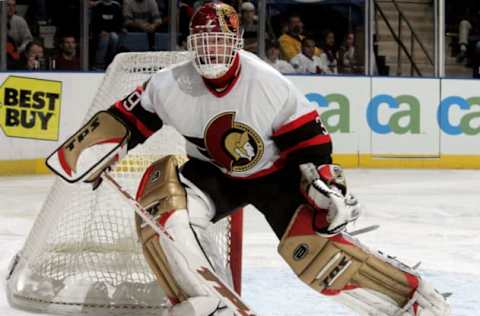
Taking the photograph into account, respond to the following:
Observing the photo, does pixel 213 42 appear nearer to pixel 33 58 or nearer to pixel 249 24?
pixel 33 58

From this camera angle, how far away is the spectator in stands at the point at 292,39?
9359 millimetres

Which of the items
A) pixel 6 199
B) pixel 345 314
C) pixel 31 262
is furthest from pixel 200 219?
pixel 6 199

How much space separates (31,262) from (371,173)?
16.6ft

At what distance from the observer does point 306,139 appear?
321 centimetres

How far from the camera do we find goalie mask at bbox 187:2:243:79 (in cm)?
316

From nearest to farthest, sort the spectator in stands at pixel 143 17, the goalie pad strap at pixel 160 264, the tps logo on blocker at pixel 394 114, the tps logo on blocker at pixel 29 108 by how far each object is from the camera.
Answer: the goalie pad strap at pixel 160 264 → the tps logo on blocker at pixel 29 108 → the spectator in stands at pixel 143 17 → the tps logo on blocker at pixel 394 114

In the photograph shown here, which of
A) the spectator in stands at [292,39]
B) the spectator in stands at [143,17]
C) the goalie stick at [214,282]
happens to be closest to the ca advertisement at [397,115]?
the spectator in stands at [292,39]

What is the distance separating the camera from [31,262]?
161 inches

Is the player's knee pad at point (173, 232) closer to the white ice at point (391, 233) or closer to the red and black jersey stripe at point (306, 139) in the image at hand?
the red and black jersey stripe at point (306, 139)

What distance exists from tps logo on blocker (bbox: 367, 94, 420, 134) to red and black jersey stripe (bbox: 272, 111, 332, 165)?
19.8 ft

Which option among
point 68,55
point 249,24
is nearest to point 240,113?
point 68,55

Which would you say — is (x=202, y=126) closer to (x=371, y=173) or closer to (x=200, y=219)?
(x=200, y=219)

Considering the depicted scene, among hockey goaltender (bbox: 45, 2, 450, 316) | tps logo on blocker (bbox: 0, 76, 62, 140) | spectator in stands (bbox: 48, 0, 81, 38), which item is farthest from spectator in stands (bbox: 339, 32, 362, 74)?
hockey goaltender (bbox: 45, 2, 450, 316)

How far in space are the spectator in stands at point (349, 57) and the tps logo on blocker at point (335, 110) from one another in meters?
0.34
